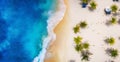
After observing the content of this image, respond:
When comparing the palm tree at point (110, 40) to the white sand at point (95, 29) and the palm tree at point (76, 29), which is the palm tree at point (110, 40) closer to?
the white sand at point (95, 29)

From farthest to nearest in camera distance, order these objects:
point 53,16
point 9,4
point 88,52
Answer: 1. point 9,4
2. point 53,16
3. point 88,52

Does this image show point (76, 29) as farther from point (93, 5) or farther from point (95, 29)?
point (93, 5)

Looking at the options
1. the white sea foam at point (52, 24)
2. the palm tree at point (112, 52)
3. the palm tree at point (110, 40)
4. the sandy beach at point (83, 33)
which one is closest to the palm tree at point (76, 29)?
the sandy beach at point (83, 33)

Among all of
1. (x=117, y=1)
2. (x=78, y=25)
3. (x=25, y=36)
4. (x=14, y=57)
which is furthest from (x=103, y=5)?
(x=14, y=57)

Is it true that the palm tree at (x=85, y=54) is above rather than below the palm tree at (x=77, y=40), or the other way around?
below

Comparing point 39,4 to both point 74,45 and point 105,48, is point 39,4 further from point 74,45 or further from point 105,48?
point 105,48

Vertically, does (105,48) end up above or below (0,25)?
below
